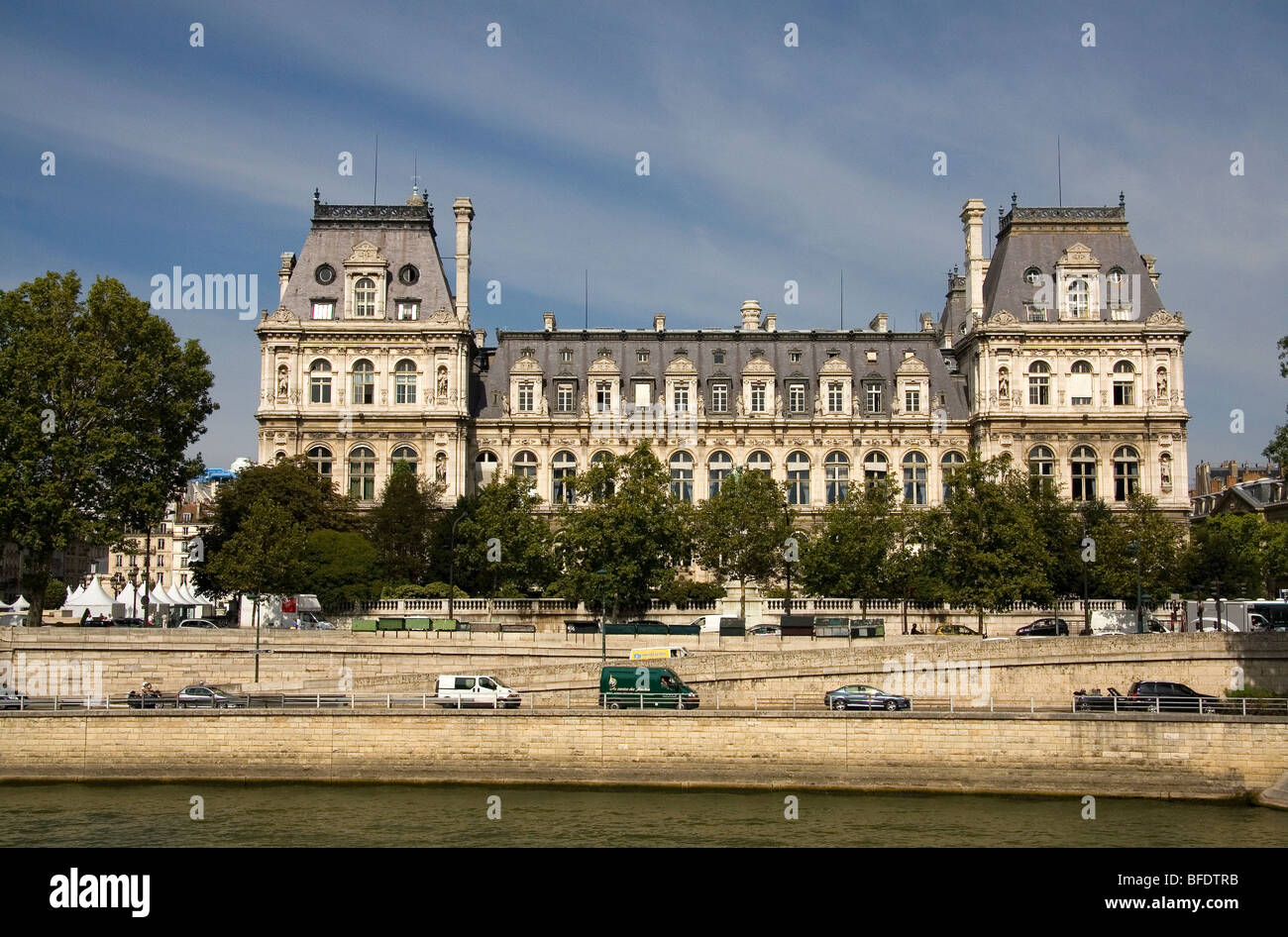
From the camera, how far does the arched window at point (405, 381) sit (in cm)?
7219

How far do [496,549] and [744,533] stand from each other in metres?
11.7

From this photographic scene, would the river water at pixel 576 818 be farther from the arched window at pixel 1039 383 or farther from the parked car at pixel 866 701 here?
the arched window at pixel 1039 383

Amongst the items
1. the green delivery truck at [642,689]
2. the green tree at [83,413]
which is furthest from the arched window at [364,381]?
the green delivery truck at [642,689]

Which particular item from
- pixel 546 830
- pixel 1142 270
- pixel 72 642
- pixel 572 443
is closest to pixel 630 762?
pixel 546 830

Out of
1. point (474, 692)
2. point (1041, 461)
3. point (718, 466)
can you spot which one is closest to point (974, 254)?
point (1041, 461)

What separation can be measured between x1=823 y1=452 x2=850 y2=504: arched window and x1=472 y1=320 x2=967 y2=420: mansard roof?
4883mm

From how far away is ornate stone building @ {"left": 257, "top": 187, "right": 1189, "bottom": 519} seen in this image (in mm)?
71688

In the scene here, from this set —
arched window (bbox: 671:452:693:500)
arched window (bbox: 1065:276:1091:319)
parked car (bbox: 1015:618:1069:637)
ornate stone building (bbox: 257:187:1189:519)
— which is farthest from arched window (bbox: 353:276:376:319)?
arched window (bbox: 1065:276:1091:319)

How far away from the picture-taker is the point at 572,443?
246 feet

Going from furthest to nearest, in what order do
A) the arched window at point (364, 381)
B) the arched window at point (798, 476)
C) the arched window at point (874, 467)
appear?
the arched window at point (874, 467) → the arched window at point (798, 476) → the arched window at point (364, 381)

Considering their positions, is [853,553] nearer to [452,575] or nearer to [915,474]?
[915,474]

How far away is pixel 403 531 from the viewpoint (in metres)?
62.4

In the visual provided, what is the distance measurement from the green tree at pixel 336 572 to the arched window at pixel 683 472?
21000 mm
